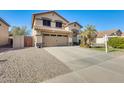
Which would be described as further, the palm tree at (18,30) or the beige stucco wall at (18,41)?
the palm tree at (18,30)

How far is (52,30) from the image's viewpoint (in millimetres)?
18312

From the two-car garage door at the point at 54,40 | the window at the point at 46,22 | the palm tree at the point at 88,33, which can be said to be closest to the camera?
the palm tree at the point at 88,33

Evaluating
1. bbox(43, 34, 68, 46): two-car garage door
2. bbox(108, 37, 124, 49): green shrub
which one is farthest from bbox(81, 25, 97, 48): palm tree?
bbox(43, 34, 68, 46): two-car garage door

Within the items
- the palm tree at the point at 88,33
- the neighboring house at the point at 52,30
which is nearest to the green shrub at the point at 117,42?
the palm tree at the point at 88,33

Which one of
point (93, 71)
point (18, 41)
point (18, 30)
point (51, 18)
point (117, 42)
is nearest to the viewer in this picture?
point (93, 71)

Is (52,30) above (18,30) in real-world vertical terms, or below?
below

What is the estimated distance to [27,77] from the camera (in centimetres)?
407

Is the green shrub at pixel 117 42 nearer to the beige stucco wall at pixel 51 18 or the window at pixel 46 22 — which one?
the beige stucco wall at pixel 51 18

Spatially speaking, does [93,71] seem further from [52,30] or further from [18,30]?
[18,30]

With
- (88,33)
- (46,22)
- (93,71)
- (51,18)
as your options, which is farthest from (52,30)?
(93,71)

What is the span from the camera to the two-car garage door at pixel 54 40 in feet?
58.4

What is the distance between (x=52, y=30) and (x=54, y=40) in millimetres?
1918
